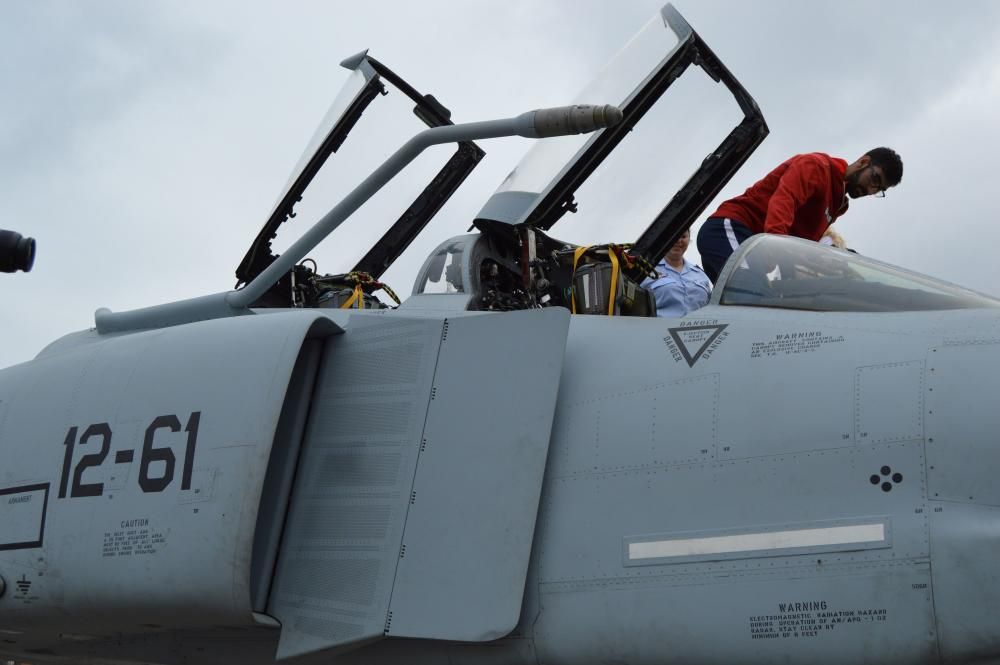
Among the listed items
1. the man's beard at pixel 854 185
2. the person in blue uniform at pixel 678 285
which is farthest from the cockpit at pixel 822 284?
the person in blue uniform at pixel 678 285

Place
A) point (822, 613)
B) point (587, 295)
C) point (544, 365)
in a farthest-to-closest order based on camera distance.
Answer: point (587, 295)
point (544, 365)
point (822, 613)

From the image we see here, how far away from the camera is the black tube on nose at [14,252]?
4715 millimetres

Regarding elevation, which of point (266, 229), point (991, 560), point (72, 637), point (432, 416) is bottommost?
point (72, 637)

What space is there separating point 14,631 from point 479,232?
125 inches

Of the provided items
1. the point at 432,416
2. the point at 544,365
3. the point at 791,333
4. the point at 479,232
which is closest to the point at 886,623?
the point at 791,333

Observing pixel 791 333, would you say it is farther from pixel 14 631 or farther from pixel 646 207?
pixel 14 631

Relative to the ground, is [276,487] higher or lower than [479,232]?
lower

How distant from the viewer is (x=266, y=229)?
27.4ft

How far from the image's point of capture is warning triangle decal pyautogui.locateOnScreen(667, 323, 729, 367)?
4.40 meters

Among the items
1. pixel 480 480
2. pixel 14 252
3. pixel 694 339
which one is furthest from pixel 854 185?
pixel 14 252

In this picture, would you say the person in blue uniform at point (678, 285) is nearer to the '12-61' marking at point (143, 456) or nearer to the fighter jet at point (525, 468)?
the fighter jet at point (525, 468)

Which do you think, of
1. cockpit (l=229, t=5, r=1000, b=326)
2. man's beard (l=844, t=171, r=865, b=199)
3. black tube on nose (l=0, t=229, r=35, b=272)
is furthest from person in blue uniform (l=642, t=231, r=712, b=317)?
black tube on nose (l=0, t=229, r=35, b=272)

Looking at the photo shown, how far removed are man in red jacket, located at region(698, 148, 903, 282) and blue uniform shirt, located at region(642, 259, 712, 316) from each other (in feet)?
1.36

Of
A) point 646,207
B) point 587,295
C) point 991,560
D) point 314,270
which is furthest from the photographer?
point 314,270
